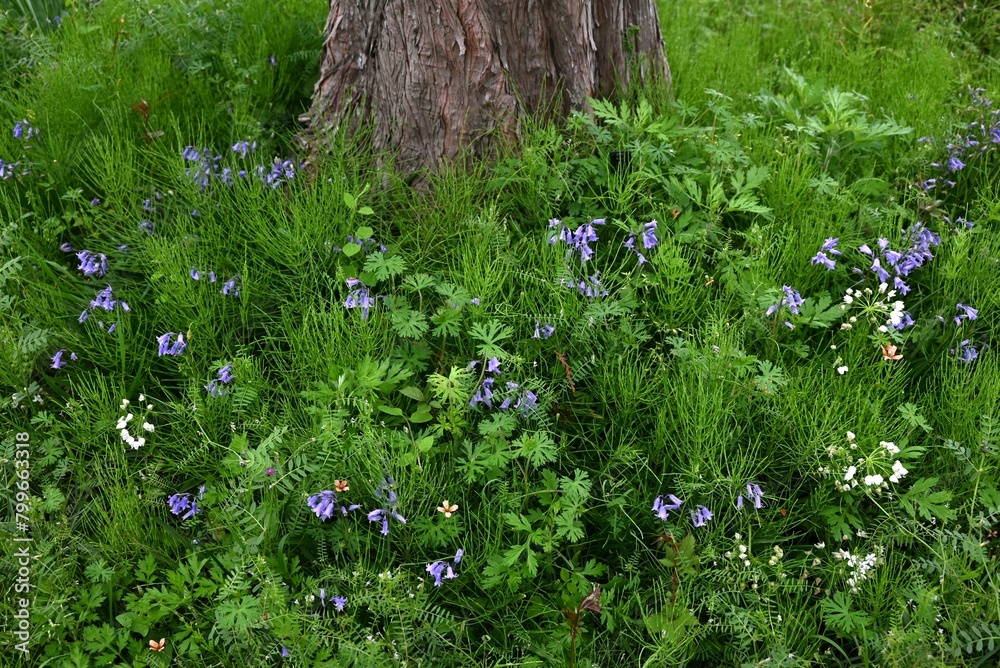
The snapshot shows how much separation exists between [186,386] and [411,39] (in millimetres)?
1605

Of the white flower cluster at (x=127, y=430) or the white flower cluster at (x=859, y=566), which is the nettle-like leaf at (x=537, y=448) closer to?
the white flower cluster at (x=859, y=566)

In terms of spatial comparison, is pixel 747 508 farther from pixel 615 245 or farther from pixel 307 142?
pixel 307 142

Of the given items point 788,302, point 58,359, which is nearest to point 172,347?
point 58,359

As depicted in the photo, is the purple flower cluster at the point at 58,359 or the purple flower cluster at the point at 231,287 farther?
the purple flower cluster at the point at 231,287

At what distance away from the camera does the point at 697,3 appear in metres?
4.94

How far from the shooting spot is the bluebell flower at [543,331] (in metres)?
2.52

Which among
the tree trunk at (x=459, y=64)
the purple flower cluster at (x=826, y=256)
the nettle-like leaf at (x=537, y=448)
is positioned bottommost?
the nettle-like leaf at (x=537, y=448)

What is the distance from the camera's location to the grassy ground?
7.00 feet

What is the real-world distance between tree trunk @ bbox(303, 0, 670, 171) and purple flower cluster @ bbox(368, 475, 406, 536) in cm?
153

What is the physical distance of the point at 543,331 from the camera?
8.35 feet

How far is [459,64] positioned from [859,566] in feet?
7.49

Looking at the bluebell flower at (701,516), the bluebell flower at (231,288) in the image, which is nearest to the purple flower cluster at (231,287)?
the bluebell flower at (231,288)

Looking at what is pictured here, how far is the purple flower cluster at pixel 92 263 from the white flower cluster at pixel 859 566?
2690 millimetres

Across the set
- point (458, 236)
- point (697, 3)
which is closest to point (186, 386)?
point (458, 236)
